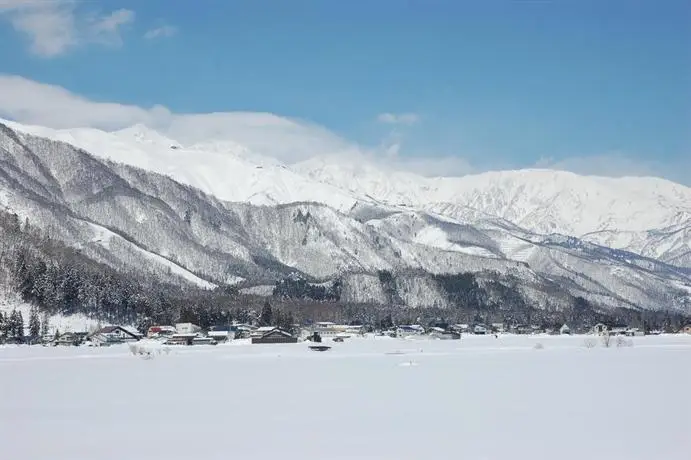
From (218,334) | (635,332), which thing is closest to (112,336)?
(218,334)

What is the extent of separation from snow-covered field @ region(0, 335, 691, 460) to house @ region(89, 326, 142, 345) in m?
68.1

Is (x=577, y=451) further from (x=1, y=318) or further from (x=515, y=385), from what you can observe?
(x=1, y=318)

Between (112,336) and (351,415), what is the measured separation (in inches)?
4008

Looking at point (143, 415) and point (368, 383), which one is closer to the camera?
point (143, 415)

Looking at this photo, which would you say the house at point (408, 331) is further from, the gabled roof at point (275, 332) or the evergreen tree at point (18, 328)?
the evergreen tree at point (18, 328)

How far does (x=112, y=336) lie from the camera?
129 metres

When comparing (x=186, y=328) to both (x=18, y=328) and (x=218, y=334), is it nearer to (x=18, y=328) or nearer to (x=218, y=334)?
(x=218, y=334)

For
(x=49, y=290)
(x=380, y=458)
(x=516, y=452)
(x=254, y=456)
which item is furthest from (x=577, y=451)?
(x=49, y=290)

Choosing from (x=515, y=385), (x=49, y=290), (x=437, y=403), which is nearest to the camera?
(x=437, y=403)

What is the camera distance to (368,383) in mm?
49062

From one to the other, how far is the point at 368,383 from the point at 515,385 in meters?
8.56

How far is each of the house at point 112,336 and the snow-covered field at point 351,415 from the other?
224 feet

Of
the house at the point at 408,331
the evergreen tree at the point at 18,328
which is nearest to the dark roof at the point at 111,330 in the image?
the evergreen tree at the point at 18,328

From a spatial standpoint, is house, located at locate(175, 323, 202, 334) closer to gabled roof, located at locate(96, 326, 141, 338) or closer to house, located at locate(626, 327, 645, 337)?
gabled roof, located at locate(96, 326, 141, 338)
